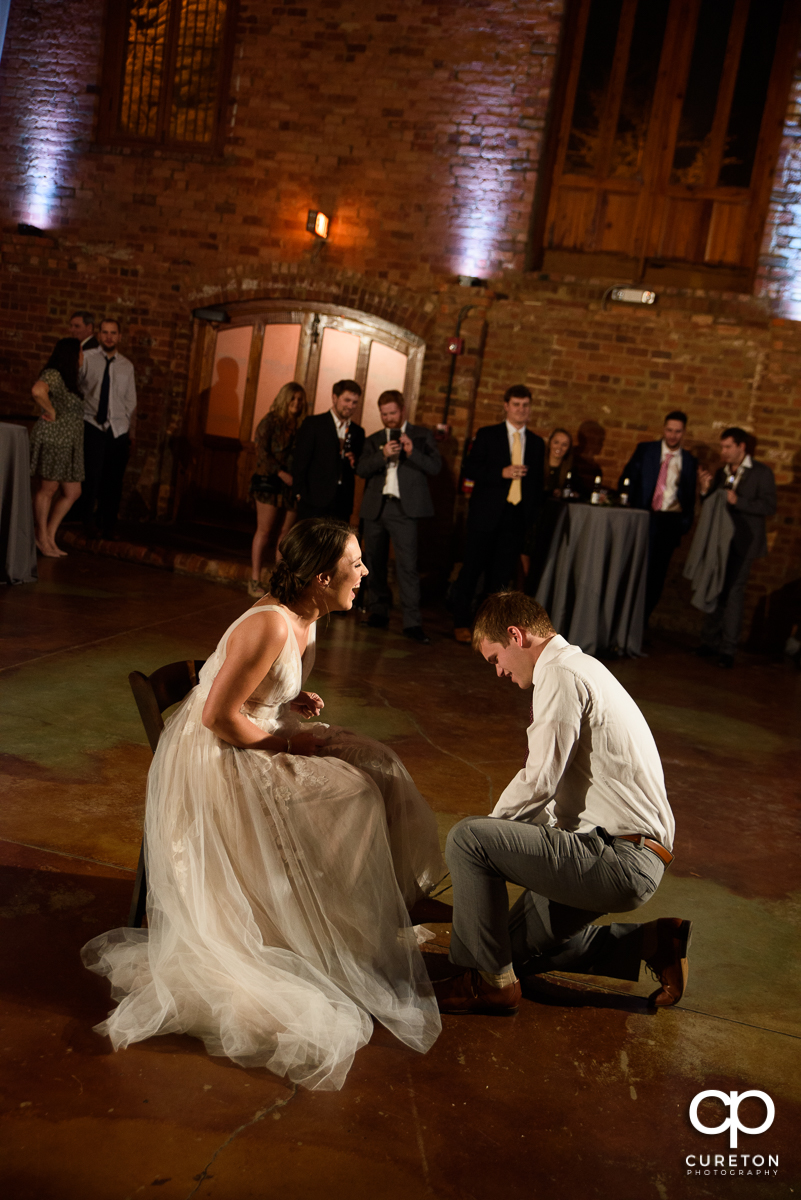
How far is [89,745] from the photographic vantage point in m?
4.05

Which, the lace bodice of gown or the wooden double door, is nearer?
the lace bodice of gown

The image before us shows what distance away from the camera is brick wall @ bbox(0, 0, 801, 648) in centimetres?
810

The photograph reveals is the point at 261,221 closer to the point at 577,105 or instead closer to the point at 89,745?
the point at 577,105

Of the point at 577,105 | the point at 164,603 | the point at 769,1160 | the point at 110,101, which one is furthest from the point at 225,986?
the point at 110,101

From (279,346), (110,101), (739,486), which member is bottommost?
(739,486)

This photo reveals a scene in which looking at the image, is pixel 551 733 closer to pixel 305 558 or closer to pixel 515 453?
pixel 305 558

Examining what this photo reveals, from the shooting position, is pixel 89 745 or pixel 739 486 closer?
pixel 89 745

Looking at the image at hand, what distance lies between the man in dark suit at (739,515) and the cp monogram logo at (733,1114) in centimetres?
517

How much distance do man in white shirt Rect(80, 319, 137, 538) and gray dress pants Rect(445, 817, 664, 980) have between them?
245 inches

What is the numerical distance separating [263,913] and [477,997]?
0.60 metres

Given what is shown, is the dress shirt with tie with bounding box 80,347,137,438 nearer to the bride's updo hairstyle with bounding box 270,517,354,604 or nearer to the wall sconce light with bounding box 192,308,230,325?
the wall sconce light with bounding box 192,308,230,325

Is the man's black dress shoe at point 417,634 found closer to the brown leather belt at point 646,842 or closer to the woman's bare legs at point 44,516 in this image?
the woman's bare legs at point 44,516

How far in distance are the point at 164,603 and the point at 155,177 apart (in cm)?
461

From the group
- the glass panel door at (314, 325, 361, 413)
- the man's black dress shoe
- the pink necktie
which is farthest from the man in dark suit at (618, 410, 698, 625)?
the glass panel door at (314, 325, 361, 413)
